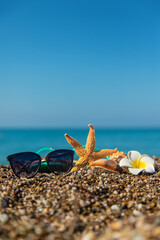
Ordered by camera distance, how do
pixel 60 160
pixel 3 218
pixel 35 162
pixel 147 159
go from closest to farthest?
pixel 3 218
pixel 35 162
pixel 60 160
pixel 147 159

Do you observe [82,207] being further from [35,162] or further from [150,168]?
[150,168]

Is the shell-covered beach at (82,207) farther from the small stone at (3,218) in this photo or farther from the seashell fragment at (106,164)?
the seashell fragment at (106,164)

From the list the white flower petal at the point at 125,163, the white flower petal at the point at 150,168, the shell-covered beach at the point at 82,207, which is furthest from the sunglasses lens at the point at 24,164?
the white flower petal at the point at 150,168

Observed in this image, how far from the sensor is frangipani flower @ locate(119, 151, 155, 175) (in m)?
4.49

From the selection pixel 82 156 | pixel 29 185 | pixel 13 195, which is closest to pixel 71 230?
pixel 13 195

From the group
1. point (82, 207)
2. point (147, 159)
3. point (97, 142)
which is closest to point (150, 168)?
point (147, 159)

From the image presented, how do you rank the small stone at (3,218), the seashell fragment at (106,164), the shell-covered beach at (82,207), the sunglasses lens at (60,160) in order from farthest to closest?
the sunglasses lens at (60,160), the seashell fragment at (106,164), the small stone at (3,218), the shell-covered beach at (82,207)

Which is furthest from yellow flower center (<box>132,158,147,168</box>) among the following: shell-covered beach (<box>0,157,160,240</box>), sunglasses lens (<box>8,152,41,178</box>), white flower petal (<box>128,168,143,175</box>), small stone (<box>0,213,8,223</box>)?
small stone (<box>0,213,8,223</box>)

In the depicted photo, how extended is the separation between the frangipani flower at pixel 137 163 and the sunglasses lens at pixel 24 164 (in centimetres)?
166

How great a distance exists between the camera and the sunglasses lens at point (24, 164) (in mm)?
4172

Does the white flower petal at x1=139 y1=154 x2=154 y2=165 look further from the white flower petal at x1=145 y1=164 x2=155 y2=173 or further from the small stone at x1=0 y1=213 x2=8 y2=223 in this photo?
the small stone at x1=0 y1=213 x2=8 y2=223

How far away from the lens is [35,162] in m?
4.33

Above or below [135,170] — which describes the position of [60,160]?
above

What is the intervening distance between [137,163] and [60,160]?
1.56m
